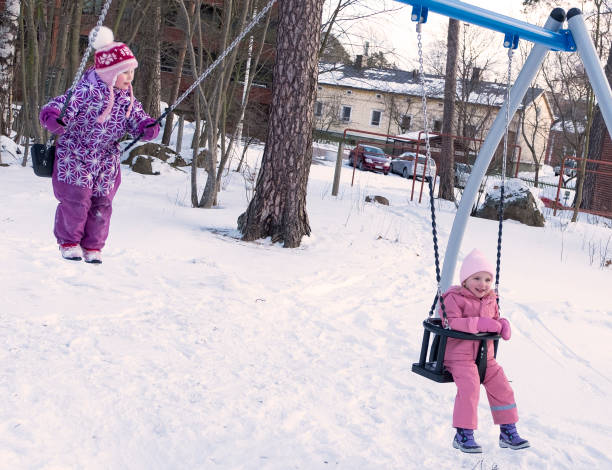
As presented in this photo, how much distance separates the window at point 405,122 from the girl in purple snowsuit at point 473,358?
174ft

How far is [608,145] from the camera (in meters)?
22.5

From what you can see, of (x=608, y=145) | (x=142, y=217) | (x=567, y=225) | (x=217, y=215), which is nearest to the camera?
(x=142, y=217)

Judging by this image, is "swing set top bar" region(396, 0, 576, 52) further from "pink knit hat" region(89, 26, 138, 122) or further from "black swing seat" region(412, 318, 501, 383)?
"black swing seat" region(412, 318, 501, 383)

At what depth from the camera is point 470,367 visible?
3.71 meters

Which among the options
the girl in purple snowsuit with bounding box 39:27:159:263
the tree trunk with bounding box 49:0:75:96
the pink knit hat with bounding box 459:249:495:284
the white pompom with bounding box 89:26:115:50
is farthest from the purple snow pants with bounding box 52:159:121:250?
→ the tree trunk with bounding box 49:0:75:96

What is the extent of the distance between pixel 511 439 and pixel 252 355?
218cm

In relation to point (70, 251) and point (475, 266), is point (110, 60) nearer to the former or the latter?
point (70, 251)

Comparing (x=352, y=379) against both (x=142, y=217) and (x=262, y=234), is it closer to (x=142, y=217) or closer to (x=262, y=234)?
(x=262, y=234)

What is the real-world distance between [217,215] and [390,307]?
423cm

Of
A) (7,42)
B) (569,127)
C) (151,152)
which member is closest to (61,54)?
(7,42)

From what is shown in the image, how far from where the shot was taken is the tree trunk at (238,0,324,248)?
897 centimetres

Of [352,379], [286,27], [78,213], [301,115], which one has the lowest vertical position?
[352,379]

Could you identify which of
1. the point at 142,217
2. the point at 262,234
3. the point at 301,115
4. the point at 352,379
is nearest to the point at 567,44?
the point at 352,379

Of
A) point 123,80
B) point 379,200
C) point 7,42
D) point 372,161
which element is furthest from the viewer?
point 372,161
